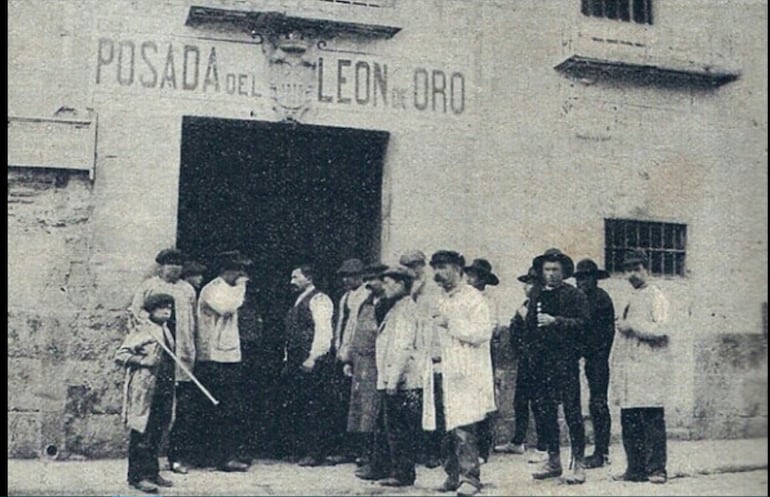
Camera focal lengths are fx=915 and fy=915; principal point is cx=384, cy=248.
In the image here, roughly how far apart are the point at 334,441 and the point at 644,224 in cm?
251

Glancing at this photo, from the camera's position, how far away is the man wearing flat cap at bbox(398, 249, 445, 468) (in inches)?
211

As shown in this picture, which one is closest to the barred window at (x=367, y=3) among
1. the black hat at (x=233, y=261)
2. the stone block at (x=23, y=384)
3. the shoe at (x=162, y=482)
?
the black hat at (x=233, y=261)

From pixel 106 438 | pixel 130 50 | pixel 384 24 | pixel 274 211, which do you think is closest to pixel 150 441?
pixel 106 438

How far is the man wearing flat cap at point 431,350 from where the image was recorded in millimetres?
5367

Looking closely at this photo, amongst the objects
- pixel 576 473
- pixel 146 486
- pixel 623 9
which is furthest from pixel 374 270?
pixel 623 9

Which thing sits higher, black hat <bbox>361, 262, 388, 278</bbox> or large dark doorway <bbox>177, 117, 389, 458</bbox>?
large dark doorway <bbox>177, 117, 389, 458</bbox>

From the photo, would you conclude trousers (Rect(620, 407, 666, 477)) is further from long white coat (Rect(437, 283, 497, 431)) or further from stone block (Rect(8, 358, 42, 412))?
stone block (Rect(8, 358, 42, 412))

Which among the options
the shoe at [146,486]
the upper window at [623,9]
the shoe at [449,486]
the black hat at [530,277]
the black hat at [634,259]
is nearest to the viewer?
the shoe at [146,486]

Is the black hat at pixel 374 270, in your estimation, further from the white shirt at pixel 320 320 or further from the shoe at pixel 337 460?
the shoe at pixel 337 460

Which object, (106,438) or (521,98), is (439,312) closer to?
(521,98)

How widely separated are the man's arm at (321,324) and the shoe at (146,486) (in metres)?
1.17

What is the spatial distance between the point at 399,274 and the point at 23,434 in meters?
2.37

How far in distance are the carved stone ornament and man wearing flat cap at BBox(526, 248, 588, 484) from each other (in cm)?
193

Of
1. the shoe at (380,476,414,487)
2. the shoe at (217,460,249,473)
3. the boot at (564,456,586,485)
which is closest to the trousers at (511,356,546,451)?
the boot at (564,456,586,485)
